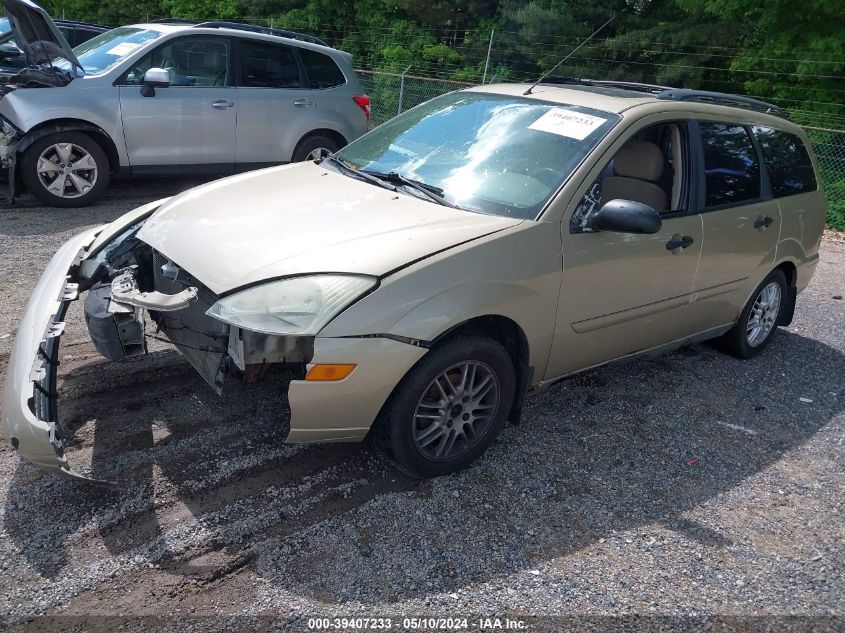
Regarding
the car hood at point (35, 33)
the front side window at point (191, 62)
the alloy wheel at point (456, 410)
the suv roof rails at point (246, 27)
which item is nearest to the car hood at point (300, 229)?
the alloy wheel at point (456, 410)

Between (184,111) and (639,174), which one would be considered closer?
(639,174)

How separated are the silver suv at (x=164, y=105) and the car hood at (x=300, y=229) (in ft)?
12.7

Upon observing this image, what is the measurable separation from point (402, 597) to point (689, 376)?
10.1ft

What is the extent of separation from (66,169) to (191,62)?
1797mm

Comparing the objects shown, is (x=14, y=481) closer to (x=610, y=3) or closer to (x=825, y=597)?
(x=825, y=597)

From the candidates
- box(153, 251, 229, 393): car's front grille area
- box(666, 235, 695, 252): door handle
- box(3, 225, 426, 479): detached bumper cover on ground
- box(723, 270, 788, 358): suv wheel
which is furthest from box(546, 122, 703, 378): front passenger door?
box(153, 251, 229, 393): car's front grille area

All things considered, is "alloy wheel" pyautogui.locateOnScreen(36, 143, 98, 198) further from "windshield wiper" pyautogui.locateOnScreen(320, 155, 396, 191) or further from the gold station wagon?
"windshield wiper" pyautogui.locateOnScreen(320, 155, 396, 191)

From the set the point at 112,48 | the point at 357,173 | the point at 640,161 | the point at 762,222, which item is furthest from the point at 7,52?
the point at 762,222

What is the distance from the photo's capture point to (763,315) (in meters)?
5.48

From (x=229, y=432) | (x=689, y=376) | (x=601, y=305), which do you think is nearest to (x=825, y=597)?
(x=601, y=305)

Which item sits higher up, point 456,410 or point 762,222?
point 762,222

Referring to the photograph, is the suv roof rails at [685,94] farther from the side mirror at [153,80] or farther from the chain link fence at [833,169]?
the chain link fence at [833,169]

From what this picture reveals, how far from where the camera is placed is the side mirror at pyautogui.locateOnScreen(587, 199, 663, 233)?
356 cm

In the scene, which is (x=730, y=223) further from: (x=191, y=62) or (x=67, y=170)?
(x=67, y=170)
